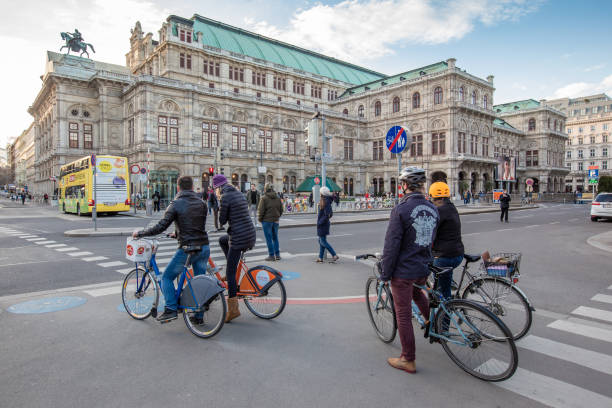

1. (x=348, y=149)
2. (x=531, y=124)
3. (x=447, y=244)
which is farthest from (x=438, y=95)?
(x=447, y=244)

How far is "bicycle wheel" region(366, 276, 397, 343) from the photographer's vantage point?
408 cm

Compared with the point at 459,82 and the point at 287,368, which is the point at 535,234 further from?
the point at 459,82

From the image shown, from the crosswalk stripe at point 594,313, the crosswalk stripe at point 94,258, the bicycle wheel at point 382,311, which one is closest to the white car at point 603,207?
the crosswalk stripe at point 594,313

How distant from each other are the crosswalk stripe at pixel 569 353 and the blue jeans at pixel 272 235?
586cm

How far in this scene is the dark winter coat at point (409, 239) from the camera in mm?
3365

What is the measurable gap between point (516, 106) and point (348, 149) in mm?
44817

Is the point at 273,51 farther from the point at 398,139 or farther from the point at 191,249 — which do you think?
the point at 191,249

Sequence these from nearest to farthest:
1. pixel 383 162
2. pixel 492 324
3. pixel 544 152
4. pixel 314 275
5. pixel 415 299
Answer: pixel 492 324 < pixel 415 299 < pixel 314 275 < pixel 383 162 < pixel 544 152

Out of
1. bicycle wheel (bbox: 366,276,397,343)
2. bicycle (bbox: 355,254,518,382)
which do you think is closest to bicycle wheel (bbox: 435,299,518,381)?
bicycle (bbox: 355,254,518,382)

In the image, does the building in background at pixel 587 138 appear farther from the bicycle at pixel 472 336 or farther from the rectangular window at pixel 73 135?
the bicycle at pixel 472 336

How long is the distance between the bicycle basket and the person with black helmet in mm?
1175

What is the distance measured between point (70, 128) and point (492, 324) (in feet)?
186

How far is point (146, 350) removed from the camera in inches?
157

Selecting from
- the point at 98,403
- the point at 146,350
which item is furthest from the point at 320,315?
the point at 98,403
